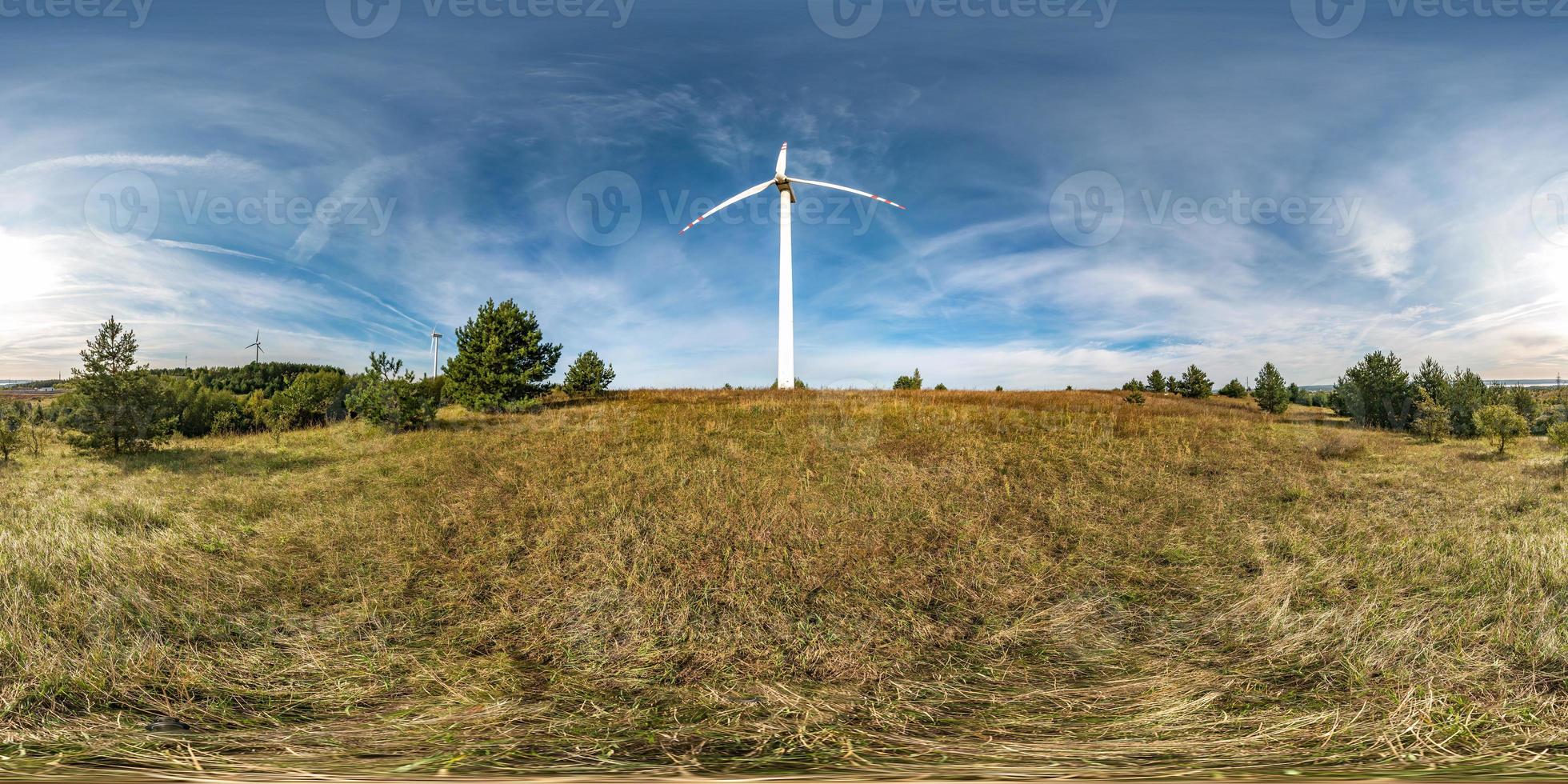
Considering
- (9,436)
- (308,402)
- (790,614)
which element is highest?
(308,402)

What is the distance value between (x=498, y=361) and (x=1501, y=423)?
26.1 m

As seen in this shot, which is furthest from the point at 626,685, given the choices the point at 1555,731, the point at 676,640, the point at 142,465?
the point at 142,465

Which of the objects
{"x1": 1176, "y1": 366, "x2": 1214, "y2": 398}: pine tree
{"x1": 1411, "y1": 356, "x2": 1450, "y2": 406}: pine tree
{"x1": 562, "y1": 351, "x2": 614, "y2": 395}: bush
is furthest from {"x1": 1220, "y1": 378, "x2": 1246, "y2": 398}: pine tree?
{"x1": 562, "y1": 351, "x2": 614, "y2": 395}: bush

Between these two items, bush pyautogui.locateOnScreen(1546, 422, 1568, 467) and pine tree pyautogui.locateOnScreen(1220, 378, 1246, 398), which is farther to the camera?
pine tree pyautogui.locateOnScreen(1220, 378, 1246, 398)

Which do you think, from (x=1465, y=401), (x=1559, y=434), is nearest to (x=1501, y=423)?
(x=1559, y=434)

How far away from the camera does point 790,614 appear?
14.4 ft

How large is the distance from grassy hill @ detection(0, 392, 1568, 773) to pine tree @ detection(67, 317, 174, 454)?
4.85ft

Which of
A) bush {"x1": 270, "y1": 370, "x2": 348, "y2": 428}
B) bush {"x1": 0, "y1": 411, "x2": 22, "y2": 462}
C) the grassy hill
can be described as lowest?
the grassy hill

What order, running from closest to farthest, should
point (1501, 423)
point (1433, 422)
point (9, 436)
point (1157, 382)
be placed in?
point (9, 436)
point (1501, 423)
point (1433, 422)
point (1157, 382)

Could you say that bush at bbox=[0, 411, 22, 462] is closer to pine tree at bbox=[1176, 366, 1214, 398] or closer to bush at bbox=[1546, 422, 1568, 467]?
bush at bbox=[1546, 422, 1568, 467]

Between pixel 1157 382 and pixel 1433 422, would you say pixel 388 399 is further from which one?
pixel 1157 382

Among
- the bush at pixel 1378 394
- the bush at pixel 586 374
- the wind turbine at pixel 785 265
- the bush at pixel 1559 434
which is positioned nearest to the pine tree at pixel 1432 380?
the bush at pixel 1378 394

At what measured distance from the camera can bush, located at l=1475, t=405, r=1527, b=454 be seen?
1212 cm

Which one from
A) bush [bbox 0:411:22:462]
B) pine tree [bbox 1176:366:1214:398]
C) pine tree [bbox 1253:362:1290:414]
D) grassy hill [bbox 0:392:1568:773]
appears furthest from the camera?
pine tree [bbox 1176:366:1214:398]
